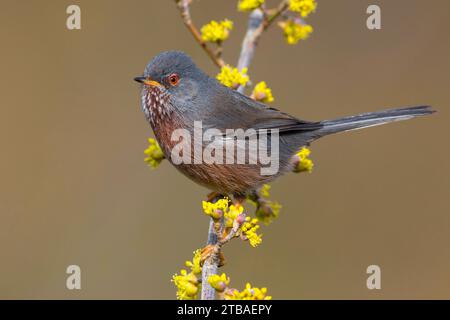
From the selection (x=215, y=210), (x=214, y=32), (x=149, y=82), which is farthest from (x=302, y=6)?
(x=215, y=210)

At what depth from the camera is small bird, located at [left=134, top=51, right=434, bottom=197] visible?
14.7 ft

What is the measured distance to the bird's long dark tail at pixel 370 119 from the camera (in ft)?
15.5

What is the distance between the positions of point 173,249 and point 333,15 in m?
3.76

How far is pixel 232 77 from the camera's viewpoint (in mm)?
4777

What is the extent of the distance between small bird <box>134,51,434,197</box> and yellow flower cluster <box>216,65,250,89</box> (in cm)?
10

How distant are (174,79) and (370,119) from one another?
64.8 inches

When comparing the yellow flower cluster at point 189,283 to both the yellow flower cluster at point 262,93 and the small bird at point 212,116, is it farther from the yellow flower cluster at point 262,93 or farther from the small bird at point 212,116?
the yellow flower cluster at point 262,93

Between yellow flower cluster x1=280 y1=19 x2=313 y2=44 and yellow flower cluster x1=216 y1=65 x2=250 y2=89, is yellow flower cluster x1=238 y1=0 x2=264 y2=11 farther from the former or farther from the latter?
yellow flower cluster x1=216 y1=65 x2=250 y2=89

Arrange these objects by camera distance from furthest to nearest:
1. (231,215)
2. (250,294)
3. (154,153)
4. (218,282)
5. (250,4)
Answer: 1. (154,153)
2. (250,4)
3. (231,215)
4. (218,282)
5. (250,294)

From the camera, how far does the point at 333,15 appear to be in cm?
769

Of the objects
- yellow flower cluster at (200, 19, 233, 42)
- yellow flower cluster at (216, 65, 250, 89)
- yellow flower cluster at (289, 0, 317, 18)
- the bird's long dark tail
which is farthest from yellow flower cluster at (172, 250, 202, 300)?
yellow flower cluster at (289, 0, 317, 18)

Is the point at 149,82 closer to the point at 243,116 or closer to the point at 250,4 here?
the point at 243,116

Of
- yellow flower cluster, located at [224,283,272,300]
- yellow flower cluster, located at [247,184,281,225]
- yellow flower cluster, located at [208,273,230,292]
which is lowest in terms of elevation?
yellow flower cluster, located at [224,283,272,300]

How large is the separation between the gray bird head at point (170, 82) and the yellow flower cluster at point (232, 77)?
231mm
